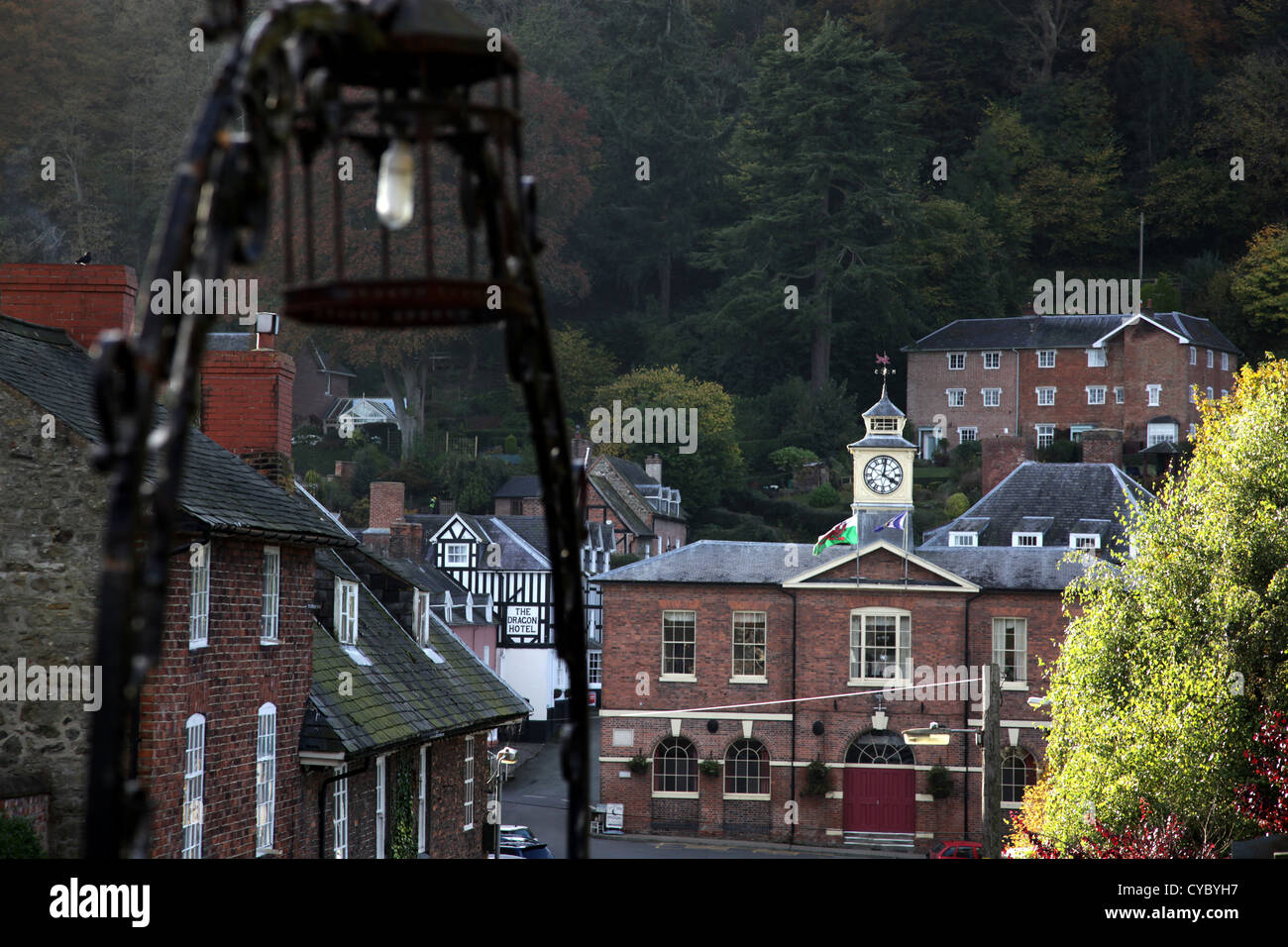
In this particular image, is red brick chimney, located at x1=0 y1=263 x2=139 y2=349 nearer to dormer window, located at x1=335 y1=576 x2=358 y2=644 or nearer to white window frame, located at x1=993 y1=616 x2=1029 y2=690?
dormer window, located at x1=335 y1=576 x2=358 y2=644

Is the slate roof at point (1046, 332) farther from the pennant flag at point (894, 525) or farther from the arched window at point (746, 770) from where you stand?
the arched window at point (746, 770)

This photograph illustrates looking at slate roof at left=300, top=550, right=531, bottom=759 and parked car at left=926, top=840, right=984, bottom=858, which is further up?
slate roof at left=300, top=550, right=531, bottom=759

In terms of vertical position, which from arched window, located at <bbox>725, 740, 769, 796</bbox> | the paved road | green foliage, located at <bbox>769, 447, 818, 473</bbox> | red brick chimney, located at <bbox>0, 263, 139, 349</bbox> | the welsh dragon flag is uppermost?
green foliage, located at <bbox>769, 447, 818, 473</bbox>

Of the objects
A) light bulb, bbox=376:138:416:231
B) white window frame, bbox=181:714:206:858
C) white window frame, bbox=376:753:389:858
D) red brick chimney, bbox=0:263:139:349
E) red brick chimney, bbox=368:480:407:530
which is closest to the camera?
light bulb, bbox=376:138:416:231

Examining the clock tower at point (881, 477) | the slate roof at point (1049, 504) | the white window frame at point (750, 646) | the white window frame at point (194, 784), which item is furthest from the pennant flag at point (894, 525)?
the white window frame at point (194, 784)

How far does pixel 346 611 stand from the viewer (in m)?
22.8

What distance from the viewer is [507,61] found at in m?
5.77

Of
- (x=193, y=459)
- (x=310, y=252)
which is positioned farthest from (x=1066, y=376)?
(x=310, y=252)

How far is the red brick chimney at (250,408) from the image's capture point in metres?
22.0

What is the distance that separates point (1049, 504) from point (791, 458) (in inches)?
985

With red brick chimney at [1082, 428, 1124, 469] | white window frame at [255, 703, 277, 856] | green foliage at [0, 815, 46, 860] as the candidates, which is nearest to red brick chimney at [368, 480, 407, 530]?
red brick chimney at [1082, 428, 1124, 469]

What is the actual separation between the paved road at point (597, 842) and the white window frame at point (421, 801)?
12.2 meters

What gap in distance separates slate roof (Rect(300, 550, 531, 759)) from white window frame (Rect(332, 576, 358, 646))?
0.63ft

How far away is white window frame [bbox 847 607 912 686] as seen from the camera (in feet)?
142
